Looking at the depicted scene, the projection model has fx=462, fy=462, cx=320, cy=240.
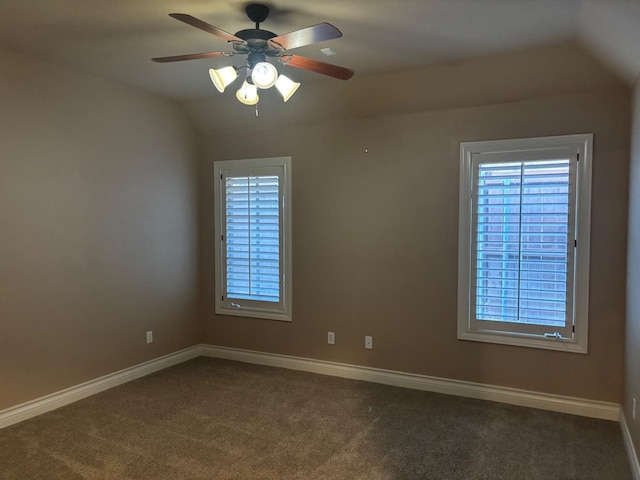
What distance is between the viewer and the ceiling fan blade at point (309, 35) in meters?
2.17

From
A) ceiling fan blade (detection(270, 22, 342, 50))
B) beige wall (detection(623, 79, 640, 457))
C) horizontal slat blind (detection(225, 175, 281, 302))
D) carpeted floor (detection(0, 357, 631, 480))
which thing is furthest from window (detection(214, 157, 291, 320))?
beige wall (detection(623, 79, 640, 457))

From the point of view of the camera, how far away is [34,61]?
345 cm

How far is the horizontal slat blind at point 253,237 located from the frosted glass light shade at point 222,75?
188 cm

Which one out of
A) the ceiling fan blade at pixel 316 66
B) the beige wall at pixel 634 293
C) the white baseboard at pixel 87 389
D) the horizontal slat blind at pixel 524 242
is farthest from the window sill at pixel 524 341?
the white baseboard at pixel 87 389

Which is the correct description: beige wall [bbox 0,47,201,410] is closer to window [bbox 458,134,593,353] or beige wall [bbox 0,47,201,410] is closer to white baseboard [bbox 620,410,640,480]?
window [bbox 458,134,593,353]

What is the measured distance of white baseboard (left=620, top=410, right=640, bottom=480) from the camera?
2638 mm

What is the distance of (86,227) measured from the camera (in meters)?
3.85

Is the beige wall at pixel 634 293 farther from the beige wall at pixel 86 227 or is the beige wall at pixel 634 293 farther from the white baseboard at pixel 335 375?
the beige wall at pixel 86 227

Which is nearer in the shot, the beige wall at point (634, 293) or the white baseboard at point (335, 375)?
the beige wall at point (634, 293)

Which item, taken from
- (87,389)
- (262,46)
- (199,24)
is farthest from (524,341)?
(87,389)

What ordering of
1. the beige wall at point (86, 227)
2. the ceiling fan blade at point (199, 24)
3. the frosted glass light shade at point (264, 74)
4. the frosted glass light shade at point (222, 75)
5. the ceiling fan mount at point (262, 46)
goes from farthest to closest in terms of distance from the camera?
the beige wall at point (86, 227), the frosted glass light shade at point (222, 75), the frosted glass light shade at point (264, 74), the ceiling fan mount at point (262, 46), the ceiling fan blade at point (199, 24)

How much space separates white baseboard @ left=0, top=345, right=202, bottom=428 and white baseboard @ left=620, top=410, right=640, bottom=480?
12.8 feet

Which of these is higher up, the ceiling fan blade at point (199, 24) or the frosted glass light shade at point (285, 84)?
the ceiling fan blade at point (199, 24)

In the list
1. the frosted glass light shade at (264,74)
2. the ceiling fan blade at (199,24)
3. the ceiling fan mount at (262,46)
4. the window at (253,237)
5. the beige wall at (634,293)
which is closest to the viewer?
the ceiling fan blade at (199,24)
